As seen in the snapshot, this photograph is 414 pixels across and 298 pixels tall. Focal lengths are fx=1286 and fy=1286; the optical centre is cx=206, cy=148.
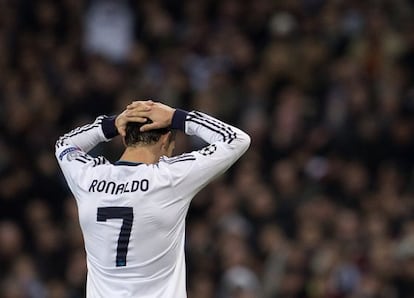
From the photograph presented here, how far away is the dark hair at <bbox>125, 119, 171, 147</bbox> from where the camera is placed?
19.7 ft

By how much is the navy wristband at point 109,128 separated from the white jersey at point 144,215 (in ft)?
1.04

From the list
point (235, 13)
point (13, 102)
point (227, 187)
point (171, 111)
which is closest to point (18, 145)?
point (13, 102)

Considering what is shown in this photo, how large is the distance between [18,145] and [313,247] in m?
4.09

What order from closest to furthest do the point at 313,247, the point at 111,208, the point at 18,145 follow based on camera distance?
the point at 111,208
the point at 313,247
the point at 18,145

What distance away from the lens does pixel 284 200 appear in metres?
13.6

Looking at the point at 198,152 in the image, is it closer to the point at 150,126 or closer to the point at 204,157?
the point at 204,157

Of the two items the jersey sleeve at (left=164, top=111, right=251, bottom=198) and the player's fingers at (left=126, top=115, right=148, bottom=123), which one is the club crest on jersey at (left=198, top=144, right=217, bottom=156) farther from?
the player's fingers at (left=126, top=115, right=148, bottom=123)

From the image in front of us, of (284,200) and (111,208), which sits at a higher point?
(111,208)

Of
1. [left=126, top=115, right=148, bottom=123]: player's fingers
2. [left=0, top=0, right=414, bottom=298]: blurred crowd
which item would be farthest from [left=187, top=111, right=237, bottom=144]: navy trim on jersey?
[left=0, top=0, right=414, bottom=298]: blurred crowd

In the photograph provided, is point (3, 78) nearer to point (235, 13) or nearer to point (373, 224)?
point (235, 13)

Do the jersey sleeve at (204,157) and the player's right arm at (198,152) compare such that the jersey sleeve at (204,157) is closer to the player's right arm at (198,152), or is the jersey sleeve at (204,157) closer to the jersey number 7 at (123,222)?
the player's right arm at (198,152)

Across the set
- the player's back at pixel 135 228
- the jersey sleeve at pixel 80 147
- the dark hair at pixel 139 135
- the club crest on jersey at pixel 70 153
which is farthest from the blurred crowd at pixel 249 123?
the dark hair at pixel 139 135

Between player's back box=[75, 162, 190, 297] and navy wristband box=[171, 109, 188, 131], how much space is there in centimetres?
20

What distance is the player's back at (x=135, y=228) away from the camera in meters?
5.99
